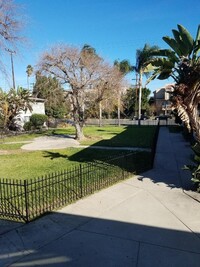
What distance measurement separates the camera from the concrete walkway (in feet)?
15.8

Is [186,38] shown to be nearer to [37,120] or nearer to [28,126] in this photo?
[28,126]

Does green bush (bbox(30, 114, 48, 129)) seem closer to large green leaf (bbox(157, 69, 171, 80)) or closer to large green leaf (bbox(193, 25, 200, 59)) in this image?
large green leaf (bbox(157, 69, 171, 80))

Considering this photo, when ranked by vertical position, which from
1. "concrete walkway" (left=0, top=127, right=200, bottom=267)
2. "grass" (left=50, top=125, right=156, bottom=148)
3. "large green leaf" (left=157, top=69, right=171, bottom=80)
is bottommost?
"concrete walkway" (left=0, top=127, right=200, bottom=267)

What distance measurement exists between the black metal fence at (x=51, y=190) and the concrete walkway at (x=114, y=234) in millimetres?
429

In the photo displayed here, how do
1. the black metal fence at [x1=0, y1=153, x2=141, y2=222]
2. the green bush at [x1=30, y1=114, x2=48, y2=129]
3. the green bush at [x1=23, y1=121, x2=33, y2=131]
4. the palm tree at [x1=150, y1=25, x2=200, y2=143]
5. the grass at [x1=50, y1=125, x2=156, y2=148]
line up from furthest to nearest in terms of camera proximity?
the green bush at [x1=30, y1=114, x2=48, y2=129] < the green bush at [x1=23, y1=121, x2=33, y2=131] < the grass at [x1=50, y1=125, x2=156, y2=148] < the palm tree at [x1=150, y1=25, x2=200, y2=143] < the black metal fence at [x1=0, y1=153, x2=141, y2=222]

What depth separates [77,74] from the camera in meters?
23.5

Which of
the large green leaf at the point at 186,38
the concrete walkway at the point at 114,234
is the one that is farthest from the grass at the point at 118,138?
the concrete walkway at the point at 114,234

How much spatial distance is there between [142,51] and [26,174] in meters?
38.0

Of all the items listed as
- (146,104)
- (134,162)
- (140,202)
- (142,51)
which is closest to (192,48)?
(140,202)

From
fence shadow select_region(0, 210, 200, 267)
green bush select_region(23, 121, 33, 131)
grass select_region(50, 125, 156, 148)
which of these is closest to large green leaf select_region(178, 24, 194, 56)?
fence shadow select_region(0, 210, 200, 267)

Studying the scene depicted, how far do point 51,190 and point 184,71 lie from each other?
216 inches

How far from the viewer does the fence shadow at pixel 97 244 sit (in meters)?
4.75

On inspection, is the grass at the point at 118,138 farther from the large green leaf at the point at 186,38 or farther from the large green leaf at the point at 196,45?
the large green leaf at the point at 186,38

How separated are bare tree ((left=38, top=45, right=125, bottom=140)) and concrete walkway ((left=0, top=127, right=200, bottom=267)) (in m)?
15.9
